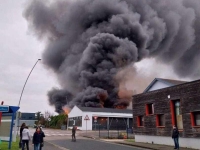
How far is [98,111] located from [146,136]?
24297mm

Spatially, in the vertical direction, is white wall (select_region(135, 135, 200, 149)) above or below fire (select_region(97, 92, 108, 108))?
below

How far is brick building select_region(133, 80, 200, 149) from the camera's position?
15664 mm

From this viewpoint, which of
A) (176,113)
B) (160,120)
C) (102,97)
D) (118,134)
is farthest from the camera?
(102,97)

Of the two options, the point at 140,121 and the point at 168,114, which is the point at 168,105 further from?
the point at 140,121

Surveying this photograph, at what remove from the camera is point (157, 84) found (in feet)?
70.2

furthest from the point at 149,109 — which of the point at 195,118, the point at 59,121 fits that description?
the point at 59,121

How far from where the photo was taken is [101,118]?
144ft

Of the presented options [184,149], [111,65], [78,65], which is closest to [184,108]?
[184,149]

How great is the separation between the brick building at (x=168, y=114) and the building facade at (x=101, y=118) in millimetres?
21455

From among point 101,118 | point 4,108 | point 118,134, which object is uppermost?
point 101,118

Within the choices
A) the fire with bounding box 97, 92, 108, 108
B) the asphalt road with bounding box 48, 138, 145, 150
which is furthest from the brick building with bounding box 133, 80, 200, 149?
the fire with bounding box 97, 92, 108, 108

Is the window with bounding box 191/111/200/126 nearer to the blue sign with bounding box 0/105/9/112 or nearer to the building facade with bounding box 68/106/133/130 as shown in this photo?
the blue sign with bounding box 0/105/9/112

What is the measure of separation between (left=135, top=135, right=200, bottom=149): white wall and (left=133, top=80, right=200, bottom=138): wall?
0.25 m

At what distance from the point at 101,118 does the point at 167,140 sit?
27.0 m
